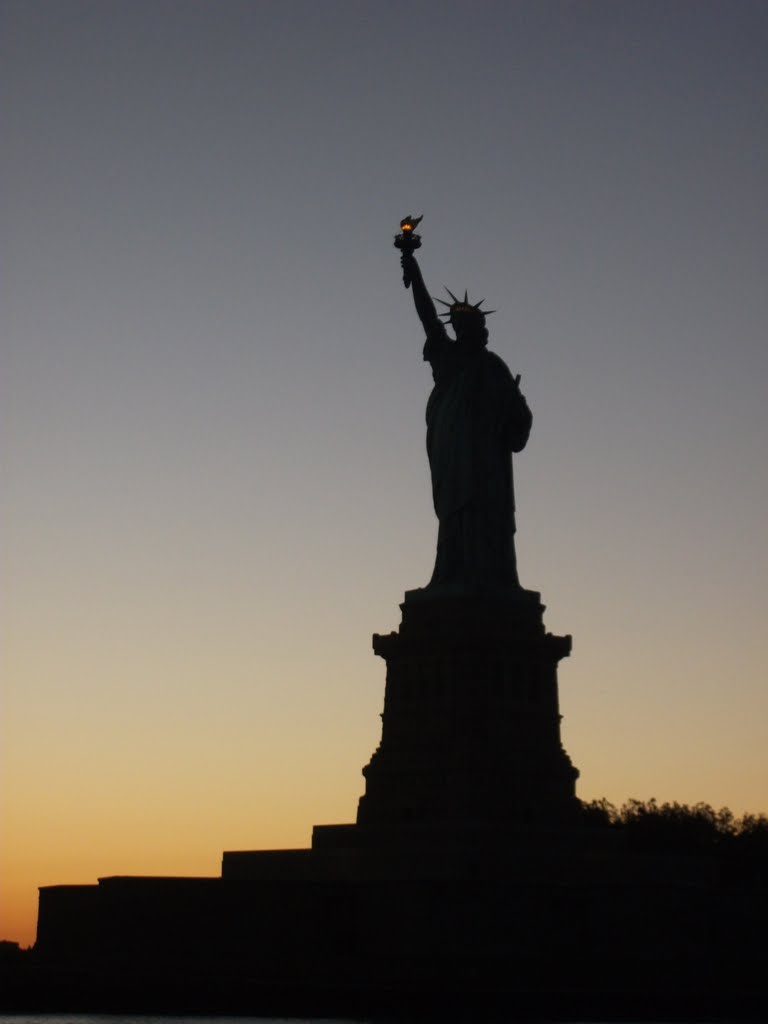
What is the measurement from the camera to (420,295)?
45.4m

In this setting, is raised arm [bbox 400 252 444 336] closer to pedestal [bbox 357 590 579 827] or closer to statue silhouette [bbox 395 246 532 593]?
statue silhouette [bbox 395 246 532 593]

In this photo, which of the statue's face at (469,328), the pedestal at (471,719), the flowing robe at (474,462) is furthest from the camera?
the statue's face at (469,328)

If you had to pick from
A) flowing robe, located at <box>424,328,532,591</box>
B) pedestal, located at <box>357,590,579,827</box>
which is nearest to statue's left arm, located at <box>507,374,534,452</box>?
flowing robe, located at <box>424,328,532,591</box>

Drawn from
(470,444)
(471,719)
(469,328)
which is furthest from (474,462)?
(471,719)

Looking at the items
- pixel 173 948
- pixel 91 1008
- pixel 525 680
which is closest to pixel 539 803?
pixel 525 680

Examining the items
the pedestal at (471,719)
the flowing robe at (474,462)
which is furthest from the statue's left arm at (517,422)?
the pedestal at (471,719)

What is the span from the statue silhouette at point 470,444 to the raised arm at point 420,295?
2cm

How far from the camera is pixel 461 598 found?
4212 cm

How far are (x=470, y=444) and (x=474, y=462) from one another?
44 centimetres

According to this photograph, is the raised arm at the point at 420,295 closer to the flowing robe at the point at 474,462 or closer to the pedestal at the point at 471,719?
the flowing robe at the point at 474,462

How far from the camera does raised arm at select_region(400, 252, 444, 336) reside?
45.2 m

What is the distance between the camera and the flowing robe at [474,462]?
143 feet

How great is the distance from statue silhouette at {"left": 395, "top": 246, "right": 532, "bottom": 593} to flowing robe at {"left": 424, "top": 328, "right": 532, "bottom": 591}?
0.02 metres

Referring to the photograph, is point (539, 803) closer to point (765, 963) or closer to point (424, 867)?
point (424, 867)
